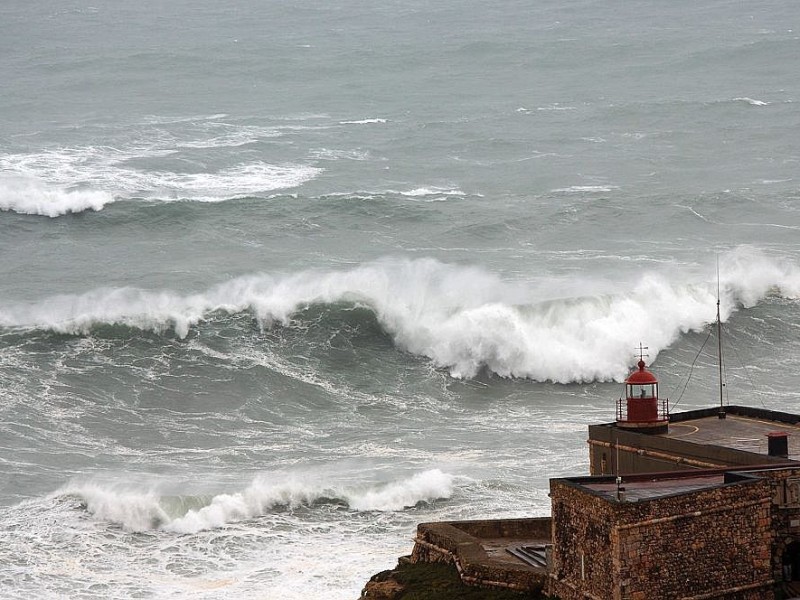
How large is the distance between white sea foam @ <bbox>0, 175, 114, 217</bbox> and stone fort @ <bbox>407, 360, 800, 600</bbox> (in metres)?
31.8

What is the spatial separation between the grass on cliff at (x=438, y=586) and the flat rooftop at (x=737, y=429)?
2.69 metres

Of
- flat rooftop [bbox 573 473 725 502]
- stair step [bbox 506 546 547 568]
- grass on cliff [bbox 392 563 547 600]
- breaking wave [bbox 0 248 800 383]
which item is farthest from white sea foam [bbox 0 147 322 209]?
flat rooftop [bbox 573 473 725 502]

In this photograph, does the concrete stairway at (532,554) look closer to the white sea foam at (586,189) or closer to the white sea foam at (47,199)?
the white sea foam at (47,199)

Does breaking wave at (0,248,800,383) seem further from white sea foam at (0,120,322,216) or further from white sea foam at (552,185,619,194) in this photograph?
white sea foam at (552,185,619,194)

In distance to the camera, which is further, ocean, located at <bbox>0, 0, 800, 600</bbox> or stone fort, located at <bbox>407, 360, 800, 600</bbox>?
ocean, located at <bbox>0, 0, 800, 600</bbox>

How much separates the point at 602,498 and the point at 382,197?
1410 inches

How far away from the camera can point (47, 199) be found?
4800cm

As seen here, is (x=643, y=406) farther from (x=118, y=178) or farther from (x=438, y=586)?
(x=118, y=178)

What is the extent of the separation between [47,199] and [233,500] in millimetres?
26158

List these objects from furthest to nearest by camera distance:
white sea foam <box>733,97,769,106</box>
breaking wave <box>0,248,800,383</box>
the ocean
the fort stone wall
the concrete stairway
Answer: white sea foam <box>733,97,769,106</box> → breaking wave <box>0,248,800,383</box> → the ocean → the concrete stairway → the fort stone wall

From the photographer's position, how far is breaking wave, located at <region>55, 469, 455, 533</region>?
23.4 m

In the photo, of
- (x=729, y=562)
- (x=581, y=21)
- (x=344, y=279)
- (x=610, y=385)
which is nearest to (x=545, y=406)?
(x=610, y=385)

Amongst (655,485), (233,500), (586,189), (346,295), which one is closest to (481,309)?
(346,295)

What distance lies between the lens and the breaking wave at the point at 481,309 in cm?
3400
